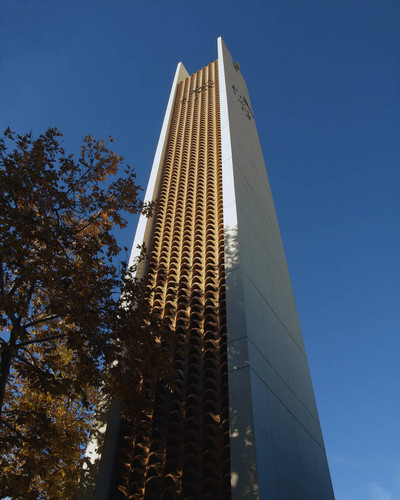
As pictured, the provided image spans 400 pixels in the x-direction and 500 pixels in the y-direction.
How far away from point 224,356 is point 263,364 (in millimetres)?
→ 685

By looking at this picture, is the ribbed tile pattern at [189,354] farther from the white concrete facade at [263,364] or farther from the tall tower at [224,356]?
the white concrete facade at [263,364]

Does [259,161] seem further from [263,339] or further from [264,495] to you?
[264,495]

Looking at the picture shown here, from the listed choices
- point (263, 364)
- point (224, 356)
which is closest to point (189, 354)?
point (224, 356)

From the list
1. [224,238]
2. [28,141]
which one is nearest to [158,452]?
[224,238]

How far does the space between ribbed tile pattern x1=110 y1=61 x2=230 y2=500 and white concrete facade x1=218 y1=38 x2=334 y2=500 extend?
0.48m

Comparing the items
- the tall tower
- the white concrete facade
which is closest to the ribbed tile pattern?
the tall tower

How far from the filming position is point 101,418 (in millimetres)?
7191

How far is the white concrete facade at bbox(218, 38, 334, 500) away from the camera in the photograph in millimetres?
5625

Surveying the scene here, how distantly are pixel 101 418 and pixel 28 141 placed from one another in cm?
514

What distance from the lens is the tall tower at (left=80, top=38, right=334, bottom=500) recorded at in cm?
588

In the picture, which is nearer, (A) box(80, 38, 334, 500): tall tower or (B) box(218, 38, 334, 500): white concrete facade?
(B) box(218, 38, 334, 500): white concrete facade

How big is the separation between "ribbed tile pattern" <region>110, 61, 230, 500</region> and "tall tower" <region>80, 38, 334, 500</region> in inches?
0.8

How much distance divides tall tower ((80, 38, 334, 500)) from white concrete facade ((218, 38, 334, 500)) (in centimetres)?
2

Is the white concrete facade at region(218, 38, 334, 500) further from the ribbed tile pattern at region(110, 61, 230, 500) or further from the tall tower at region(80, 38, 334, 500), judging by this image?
the ribbed tile pattern at region(110, 61, 230, 500)
